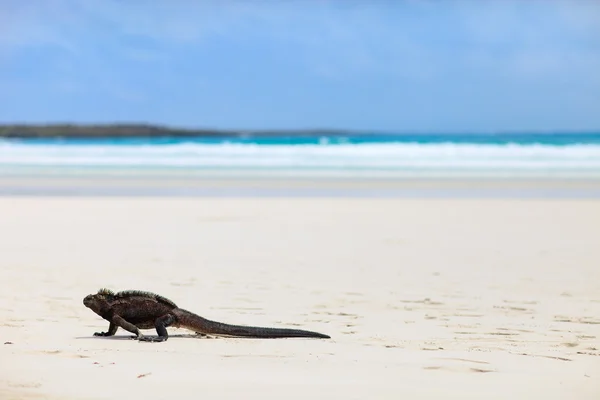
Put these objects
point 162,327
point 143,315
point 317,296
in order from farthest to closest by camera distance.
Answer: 1. point 317,296
2. point 143,315
3. point 162,327

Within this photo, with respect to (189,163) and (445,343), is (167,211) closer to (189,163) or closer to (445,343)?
(445,343)

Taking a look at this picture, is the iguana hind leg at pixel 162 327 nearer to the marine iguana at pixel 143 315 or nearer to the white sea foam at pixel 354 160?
the marine iguana at pixel 143 315

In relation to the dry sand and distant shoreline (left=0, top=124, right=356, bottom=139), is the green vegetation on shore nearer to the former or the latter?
distant shoreline (left=0, top=124, right=356, bottom=139)

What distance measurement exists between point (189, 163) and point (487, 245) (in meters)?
22.4

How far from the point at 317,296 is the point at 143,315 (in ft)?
7.05

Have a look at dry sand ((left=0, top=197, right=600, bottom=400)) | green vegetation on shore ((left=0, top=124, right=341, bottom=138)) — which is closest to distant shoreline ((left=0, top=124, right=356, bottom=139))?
green vegetation on shore ((left=0, top=124, right=341, bottom=138))

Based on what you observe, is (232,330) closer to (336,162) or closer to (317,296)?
(317,296)

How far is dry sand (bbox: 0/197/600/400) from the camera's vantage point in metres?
4.16

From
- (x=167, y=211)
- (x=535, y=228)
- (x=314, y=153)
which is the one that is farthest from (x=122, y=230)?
(x=314, y=153)

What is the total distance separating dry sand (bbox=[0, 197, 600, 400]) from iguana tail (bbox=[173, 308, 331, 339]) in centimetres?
9

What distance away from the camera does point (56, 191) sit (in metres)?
19.0

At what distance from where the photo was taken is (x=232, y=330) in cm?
530

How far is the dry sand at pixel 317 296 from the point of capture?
4.16 meters

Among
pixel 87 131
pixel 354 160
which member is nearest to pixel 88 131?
pixel 87 131
